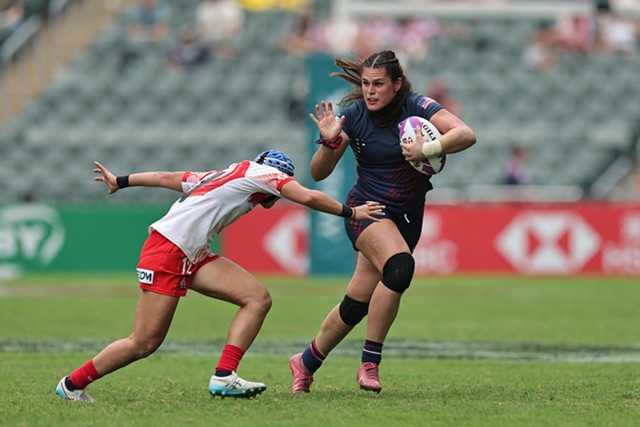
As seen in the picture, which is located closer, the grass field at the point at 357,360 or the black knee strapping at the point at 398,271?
the grass field at the point at 357,360

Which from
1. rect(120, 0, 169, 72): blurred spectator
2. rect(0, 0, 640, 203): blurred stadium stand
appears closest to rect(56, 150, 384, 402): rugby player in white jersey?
rect(0, 0, 640, 203): blurred stadium stand

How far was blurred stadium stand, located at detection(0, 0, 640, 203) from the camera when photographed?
79.1 ft

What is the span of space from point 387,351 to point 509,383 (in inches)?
101

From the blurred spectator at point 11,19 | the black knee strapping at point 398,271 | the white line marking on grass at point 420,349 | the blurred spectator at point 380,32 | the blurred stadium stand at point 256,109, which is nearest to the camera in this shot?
the black knee strapping at point 398,271

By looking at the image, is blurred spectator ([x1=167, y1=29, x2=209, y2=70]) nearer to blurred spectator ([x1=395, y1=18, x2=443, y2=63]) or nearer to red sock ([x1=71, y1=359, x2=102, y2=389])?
blurred spectator ([x1=395, y1=18, x2=443, y2=63])

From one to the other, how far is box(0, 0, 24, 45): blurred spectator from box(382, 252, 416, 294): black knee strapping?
20387 millimetres

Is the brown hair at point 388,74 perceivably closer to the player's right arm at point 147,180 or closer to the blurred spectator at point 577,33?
the player's right arm at point 147,180

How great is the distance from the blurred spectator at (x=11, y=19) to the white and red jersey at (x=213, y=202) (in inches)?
796

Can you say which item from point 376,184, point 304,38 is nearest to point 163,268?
point 376,184

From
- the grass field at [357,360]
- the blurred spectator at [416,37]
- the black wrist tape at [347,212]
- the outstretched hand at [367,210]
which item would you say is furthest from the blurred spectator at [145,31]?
the black wrist tape at [347,212]

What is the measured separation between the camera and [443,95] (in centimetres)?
2320

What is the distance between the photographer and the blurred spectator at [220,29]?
26234 mm

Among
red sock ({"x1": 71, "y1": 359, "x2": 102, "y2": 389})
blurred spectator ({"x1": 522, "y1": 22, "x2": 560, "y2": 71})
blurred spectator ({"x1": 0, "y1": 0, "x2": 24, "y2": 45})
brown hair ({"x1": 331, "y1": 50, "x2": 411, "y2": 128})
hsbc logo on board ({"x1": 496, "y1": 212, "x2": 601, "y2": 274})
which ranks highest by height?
blurred spectator ({"x1": 522, "y1": 22, "x2": 560, "y2": 71})

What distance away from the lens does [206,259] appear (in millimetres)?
7551
